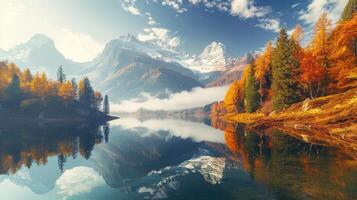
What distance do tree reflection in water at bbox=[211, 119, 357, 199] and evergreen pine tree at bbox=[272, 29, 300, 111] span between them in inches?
1237

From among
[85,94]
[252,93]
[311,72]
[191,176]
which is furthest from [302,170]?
[85,94]

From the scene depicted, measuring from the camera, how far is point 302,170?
73.0 ft

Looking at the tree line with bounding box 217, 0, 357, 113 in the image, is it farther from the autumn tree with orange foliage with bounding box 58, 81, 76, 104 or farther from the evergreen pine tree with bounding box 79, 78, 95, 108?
the evergreen pine tree with bounding box 79, 78, 95, 108

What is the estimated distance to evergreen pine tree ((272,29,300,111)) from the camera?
207 ft

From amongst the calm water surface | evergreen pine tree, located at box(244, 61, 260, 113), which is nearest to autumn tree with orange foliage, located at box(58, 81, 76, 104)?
evergreen pine tree, located at box(244, 61, 260, 113)

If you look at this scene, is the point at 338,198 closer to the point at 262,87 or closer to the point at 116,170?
the point at 116,170

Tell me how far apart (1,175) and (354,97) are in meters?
52.1

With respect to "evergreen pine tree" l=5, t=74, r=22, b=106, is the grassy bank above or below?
below

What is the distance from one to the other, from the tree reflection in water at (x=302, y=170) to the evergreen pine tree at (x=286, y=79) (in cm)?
3143

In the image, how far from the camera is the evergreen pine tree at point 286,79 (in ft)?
207

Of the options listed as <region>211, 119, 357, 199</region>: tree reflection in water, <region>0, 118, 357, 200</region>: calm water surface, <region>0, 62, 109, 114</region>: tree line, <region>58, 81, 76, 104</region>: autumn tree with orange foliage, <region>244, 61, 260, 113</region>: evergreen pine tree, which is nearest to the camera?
<region>211, 119, 357, 199</region>: tree reflection in water

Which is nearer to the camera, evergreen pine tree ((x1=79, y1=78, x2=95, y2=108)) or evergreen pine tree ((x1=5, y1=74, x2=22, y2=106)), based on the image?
evergreen pine tree ((x1=5, y1=74, x2=22, y2=106))

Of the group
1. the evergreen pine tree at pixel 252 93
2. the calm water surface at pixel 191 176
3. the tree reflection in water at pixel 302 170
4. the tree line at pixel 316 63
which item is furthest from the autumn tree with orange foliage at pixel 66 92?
the tree reflection in water at pixel 302 170

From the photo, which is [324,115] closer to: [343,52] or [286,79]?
[286,79]
